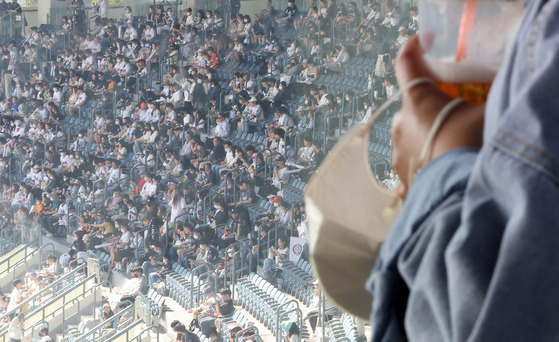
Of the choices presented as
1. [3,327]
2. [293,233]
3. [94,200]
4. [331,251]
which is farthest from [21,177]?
[331,251]

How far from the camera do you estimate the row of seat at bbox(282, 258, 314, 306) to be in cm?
530

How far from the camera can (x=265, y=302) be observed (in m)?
5.33

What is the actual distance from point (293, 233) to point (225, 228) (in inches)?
30.2

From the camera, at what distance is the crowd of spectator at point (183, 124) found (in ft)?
21.2

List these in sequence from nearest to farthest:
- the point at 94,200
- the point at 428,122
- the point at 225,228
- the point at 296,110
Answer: the point at 428,122
the point at 225,228
the point at 296,110
the point at 94,200

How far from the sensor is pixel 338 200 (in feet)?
1.51

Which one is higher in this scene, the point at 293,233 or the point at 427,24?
the point at 427,24

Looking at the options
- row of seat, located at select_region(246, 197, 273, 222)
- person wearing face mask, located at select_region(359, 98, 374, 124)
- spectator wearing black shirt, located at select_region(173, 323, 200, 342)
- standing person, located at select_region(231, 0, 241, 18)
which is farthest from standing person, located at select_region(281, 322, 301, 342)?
standing person, located at select_region(231, 0, 241, 18)

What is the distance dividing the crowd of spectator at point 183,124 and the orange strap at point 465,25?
4.58m

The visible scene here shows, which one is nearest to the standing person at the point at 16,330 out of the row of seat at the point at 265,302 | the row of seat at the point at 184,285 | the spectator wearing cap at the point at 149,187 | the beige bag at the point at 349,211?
the row of seat at the point at 184,285

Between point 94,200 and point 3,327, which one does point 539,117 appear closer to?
point 3,327

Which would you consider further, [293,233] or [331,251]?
[293,233]

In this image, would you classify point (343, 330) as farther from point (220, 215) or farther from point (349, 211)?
→ point (349, 211)

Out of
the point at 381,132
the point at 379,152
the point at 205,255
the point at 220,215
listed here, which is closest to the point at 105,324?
the point at 205,255
